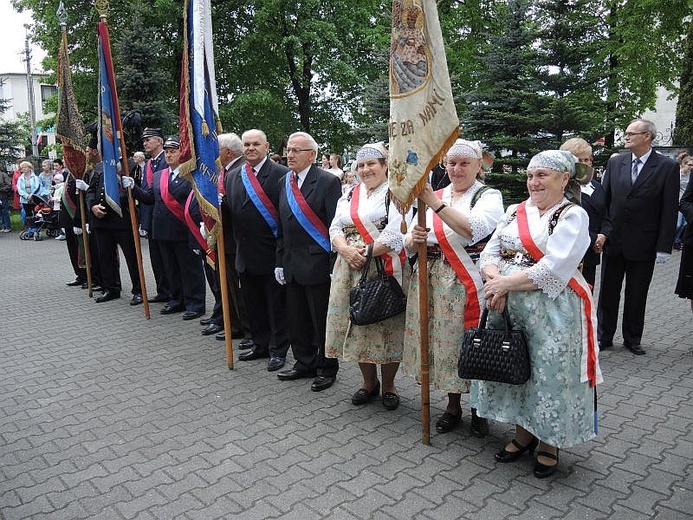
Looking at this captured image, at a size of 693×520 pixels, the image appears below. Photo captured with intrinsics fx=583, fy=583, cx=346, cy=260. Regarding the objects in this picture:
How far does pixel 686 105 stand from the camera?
1609 centimetres

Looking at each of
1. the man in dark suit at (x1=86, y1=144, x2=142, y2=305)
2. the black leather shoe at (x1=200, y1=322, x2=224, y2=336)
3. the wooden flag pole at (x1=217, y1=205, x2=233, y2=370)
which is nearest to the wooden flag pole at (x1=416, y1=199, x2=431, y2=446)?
the wooden flag pole at (x1=217, y1=205, x2=233, y2=370)

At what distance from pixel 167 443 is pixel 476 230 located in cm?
254

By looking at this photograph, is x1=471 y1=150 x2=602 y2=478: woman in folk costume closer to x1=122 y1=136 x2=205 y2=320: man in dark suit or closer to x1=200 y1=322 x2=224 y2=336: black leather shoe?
x1=200 y1=322 x2=224 y2=336: black leather shoe

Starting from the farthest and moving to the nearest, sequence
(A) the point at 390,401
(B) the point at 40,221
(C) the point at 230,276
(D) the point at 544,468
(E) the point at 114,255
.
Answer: (B) the point at 40,221
(E) the point at 114,255
(C) the point at 230,276
(A) the point at 390,401
(D) the point at 544,468

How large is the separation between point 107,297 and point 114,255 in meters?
0.63

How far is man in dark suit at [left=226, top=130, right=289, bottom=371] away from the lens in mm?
5371

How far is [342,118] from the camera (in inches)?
873

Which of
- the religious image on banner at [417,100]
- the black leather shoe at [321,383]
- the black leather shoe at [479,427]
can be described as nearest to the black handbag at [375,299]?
the religious image on banner at [417,100]

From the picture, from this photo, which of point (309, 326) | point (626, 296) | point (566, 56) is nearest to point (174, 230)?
point (309, 326)

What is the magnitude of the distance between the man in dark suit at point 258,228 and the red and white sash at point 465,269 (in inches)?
81.0

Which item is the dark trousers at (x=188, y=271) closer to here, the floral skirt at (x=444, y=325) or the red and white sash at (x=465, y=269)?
the floral skirt at (x=444, y=325)

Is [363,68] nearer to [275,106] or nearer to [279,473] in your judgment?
[275,106]

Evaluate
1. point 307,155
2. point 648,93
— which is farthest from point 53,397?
point 648,93

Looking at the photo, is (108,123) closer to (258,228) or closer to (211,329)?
(211,329)
